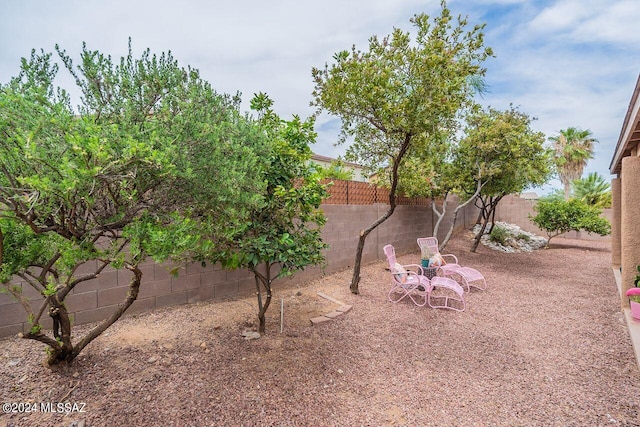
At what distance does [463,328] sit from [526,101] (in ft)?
24.1

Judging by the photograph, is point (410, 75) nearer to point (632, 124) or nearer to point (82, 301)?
point (632, 124)

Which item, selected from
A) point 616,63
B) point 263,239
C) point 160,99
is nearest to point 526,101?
point 616,63

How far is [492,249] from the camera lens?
11445 mm

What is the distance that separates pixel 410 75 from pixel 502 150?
14.2 feet

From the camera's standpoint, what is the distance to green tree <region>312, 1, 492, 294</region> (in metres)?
4.55

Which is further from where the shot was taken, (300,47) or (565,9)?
(300,47)

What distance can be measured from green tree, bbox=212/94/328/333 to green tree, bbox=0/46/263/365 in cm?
63

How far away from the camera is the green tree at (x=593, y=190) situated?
16.7m

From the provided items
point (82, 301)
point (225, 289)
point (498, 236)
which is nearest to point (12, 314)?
point (82, 301)

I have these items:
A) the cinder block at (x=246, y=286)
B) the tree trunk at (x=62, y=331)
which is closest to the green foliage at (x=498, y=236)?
the cinder block at (x=246, y=286)

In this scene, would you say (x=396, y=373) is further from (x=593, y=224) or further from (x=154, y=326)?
(x=593, y=224)

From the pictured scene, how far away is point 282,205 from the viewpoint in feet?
10.5

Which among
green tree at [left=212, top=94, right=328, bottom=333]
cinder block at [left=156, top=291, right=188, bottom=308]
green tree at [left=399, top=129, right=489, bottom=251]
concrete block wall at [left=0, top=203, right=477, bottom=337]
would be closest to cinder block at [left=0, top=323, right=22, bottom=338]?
concrete block wall at [left=0, top=203, right=477, bottom=337]

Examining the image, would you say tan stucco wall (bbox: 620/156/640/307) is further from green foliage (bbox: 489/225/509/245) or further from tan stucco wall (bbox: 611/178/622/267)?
green foliage (bbox: 489/225/509/245)
